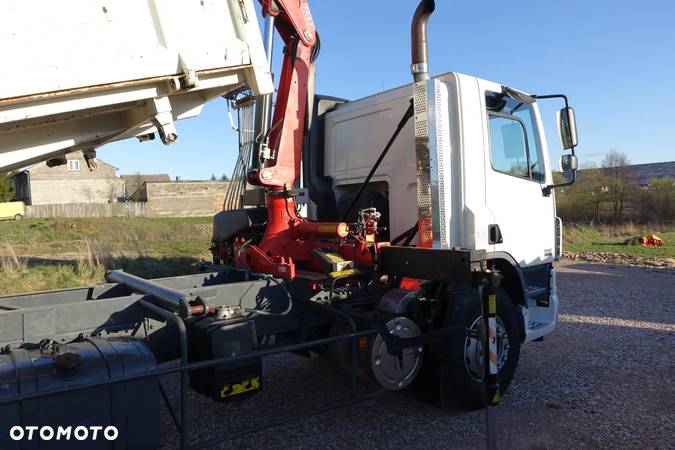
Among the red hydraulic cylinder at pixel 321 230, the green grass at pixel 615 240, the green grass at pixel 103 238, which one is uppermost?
the red hydraulic cylinder at pixel 321 230

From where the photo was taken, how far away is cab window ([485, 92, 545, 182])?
15.2 feet

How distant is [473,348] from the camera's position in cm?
425

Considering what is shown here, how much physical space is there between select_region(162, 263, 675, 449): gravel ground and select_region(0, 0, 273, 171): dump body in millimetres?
2446

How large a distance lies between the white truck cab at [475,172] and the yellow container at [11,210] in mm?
43606

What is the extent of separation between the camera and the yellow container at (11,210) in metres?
40.2

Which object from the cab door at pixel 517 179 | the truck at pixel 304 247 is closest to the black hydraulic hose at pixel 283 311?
the truck at pixel 304 247

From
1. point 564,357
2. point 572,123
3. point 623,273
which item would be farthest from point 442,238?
point 623,273

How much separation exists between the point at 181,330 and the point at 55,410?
79 centimetres

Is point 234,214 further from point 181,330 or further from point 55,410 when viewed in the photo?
point 55,410

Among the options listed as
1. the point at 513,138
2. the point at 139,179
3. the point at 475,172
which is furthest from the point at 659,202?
Answer: the point at 139,179

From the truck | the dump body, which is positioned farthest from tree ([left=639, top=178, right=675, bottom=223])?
the dump body

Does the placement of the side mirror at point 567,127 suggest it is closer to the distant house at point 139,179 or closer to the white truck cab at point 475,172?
the white truck cab at point 475,172

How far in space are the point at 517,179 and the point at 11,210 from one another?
45610 mm

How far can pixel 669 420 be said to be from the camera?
4.23 metres
